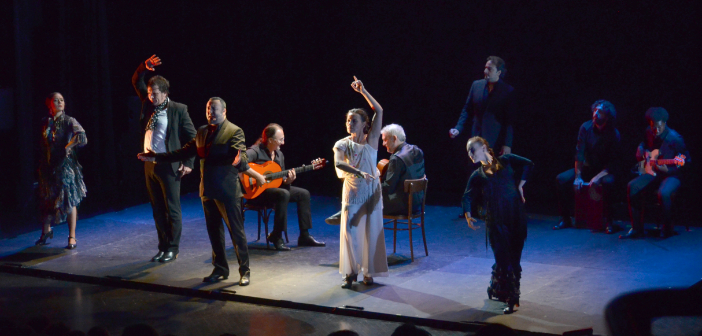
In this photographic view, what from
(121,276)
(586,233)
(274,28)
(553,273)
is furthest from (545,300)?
(274,28)

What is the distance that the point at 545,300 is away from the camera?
557 cm

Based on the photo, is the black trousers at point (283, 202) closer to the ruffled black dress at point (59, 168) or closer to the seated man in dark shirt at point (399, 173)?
the seated man in dark shirt at point (399, 173)

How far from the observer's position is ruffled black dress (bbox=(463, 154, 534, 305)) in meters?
5.36

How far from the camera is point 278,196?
25.1 ft

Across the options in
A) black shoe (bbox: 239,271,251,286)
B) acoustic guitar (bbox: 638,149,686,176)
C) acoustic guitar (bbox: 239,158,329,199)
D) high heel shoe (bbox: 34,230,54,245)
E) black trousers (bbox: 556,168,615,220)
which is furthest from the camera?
black trousers (bbox: 556,168,615,220)

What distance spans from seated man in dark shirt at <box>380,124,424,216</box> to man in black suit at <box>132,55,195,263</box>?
1.89 meters

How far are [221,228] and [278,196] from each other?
1346 mm

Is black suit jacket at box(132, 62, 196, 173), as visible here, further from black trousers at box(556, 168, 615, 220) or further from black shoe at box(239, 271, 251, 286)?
black trousers at box(556, 168, 615, 220)

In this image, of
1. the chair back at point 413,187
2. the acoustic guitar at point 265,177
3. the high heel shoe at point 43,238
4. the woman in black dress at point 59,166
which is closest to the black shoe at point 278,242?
the acoustic guitar at point 265,177

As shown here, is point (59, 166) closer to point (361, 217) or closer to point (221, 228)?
point (221, 228)

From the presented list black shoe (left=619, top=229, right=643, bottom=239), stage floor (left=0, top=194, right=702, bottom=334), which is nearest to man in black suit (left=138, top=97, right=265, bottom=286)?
stage floor (left=0, top=194, right=702, bottom=334)

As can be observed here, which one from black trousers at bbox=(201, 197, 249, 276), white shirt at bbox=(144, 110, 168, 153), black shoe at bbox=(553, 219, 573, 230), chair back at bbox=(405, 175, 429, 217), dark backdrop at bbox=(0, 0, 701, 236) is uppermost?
dark backdrop at bbox=(0, 0, 701, 236)

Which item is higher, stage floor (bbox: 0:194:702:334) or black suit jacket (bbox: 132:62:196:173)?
black suit jacket (bbox: 132:62:196:173)

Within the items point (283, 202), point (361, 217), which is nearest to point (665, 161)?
point (361, 217)
